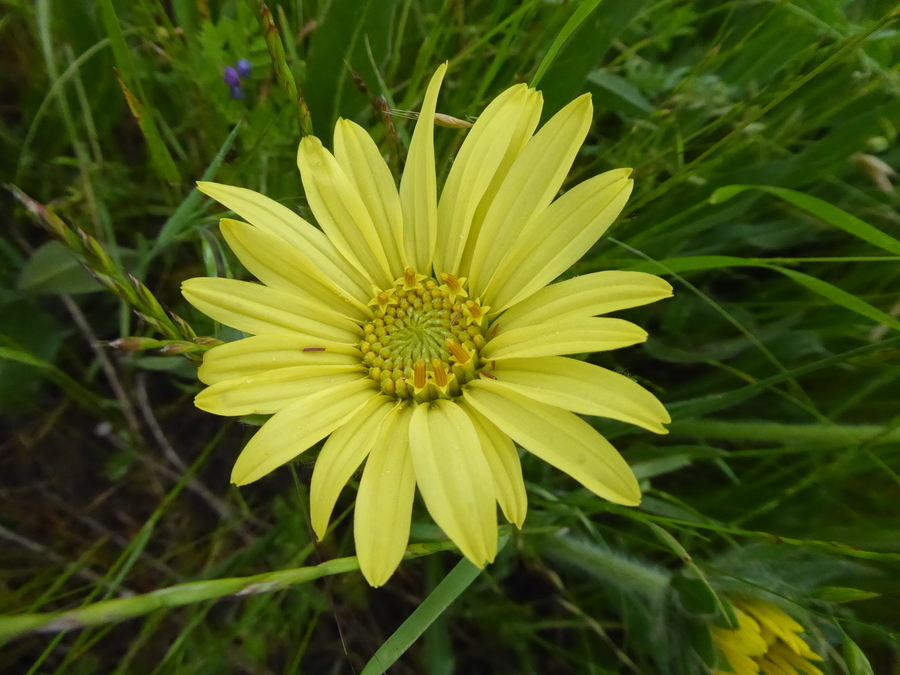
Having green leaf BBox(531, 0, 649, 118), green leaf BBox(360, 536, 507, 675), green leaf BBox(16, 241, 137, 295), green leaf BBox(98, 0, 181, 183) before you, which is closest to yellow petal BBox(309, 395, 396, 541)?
green leaf BBox(360, 536, 507, 675)

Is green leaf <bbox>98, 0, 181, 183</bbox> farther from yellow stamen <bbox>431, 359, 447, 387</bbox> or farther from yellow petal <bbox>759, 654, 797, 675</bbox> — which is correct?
yellow petal <bbox>759, 654, 797, 675</bbox>

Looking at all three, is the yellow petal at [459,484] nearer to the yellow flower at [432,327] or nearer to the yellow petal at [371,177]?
the yellow flower at [432,327]

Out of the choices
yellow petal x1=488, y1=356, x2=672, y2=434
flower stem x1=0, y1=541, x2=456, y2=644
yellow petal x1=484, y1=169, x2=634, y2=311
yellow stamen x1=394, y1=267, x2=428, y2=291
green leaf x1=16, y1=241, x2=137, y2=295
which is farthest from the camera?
green leaf x1=16, y1=241, x2=137, y2=295

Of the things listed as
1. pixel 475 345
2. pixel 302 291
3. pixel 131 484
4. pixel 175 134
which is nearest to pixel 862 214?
pixel 475 345

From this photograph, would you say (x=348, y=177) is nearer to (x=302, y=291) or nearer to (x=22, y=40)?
(x=302, y=291)

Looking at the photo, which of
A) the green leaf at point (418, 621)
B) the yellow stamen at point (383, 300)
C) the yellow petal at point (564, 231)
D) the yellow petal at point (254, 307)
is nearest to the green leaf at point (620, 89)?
the yellow petal at point (564, 231)
